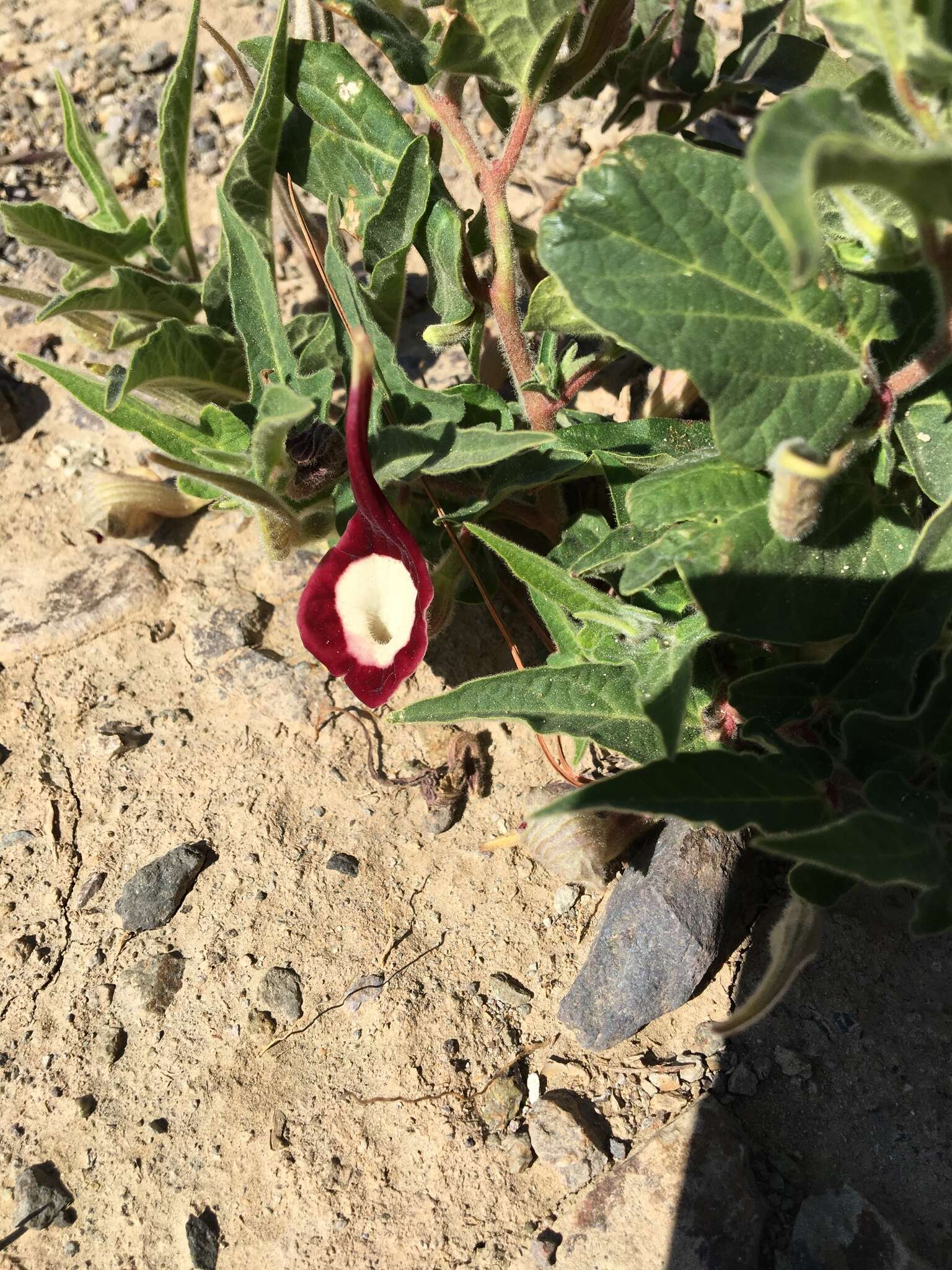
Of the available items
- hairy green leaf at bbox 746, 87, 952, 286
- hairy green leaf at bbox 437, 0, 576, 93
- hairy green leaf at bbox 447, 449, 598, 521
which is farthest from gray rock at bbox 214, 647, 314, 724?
hairy green leaf at bbox 746, 87, 952, 286

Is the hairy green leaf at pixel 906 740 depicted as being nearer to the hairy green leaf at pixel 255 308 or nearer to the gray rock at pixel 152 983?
the hairy green leaf at pixel 255 308

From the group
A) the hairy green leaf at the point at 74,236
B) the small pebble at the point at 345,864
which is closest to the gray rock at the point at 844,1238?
the small pebble at the point at 345,864

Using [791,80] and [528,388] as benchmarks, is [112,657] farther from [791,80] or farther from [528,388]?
[791,80]

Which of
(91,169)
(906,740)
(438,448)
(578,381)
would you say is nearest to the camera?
(906,740)

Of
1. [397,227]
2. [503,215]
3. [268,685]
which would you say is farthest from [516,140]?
[268,685]

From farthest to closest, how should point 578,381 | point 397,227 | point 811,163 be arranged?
point 578,381, point 397,227, point 811,163

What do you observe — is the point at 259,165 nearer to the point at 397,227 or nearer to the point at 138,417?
the point at 397,227

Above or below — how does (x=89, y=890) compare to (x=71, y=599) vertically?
below
